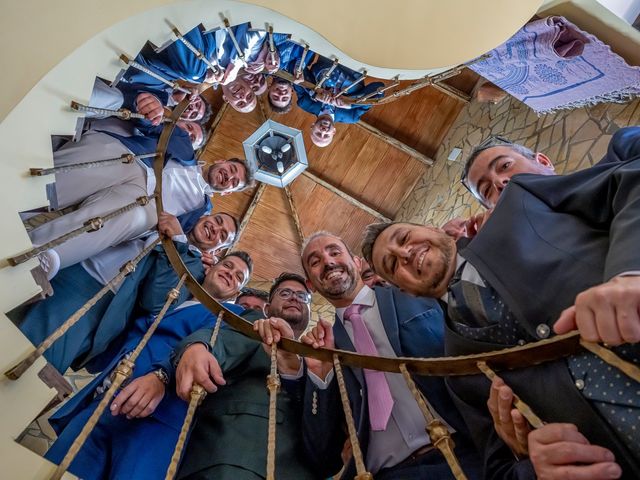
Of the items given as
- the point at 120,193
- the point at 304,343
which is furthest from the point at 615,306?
the point at 120,193

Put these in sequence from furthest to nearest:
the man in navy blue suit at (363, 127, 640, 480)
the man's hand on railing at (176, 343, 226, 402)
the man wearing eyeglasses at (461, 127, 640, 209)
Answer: the man wearing eyeglasses at (461, 127, 640, 209) < the man's hand on railing at (176, 343, 226, 402) < the man in navy blue suit at (363, 127, 640, 480)

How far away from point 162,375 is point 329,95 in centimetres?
255

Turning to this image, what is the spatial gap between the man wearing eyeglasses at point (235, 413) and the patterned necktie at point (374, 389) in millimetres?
332

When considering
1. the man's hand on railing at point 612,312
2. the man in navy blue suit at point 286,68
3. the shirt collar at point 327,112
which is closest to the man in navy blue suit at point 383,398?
the man's hand on railing at point 612,312

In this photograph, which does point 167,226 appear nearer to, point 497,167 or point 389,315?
point 389,315

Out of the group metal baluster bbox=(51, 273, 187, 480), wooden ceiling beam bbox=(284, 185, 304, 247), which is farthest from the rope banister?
wooden ceiling beam bbox=(284, 185, 304, 247)

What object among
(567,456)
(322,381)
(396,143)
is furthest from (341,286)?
(396,143)

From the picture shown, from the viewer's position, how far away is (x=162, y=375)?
1931 millimetres

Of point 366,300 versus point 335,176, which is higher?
point 366,300

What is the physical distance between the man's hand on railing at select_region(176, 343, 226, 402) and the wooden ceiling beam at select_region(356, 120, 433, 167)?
4705 millimetres

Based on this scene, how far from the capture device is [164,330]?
99.7 inches

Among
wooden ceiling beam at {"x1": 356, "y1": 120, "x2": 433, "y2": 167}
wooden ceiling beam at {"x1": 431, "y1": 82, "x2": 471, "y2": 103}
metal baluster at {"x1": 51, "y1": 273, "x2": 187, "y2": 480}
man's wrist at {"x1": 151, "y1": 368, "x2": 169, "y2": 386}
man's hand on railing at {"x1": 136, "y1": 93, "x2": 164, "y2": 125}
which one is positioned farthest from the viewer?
wooden ceiling beam at {"x1": 356, "y1": 120, "x2": 433, "y2": 167}

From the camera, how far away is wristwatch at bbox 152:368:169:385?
191cm

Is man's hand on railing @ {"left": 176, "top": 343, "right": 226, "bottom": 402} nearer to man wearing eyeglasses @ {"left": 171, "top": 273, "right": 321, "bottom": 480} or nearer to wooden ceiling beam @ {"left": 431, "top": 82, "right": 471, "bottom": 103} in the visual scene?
man wearing eyeglasses @ {"left": 171, "top": 273, "right": 321, "bottom": 480}
